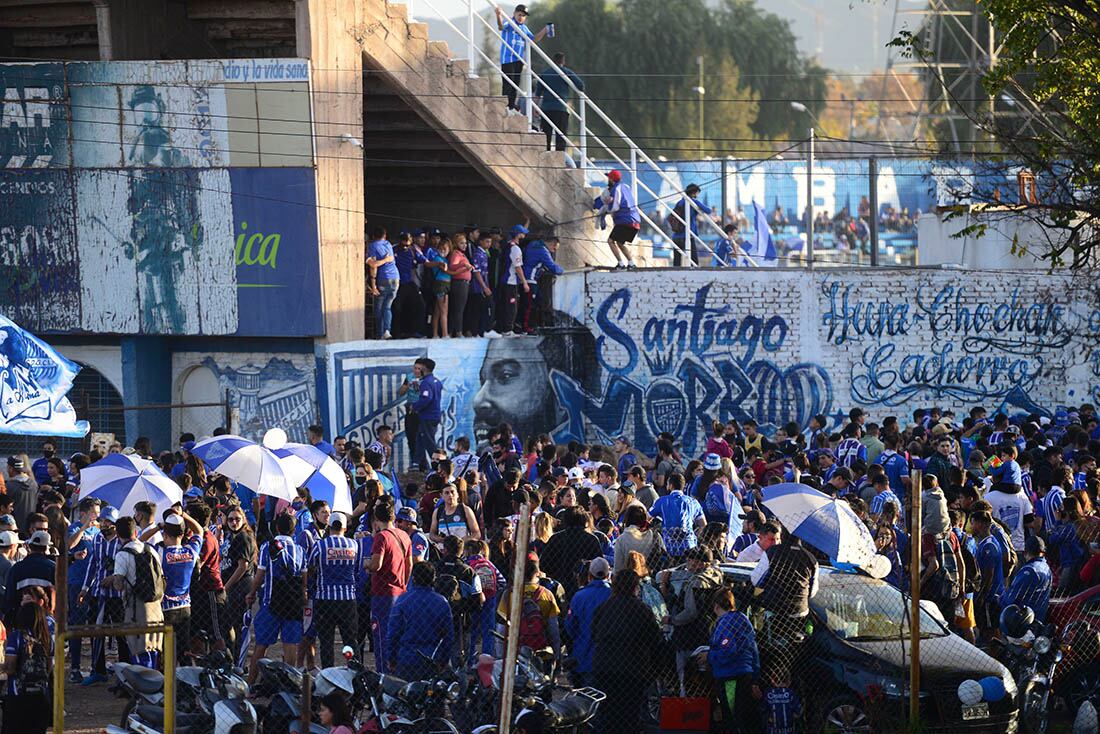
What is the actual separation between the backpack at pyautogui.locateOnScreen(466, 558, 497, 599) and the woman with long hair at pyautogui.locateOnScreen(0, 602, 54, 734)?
11.5 feet

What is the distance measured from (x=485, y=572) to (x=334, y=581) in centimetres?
132

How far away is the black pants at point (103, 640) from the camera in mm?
14469

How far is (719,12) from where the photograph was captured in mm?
94375

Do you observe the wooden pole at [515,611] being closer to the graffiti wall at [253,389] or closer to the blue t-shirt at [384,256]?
the blue t-shirt at [384,256]

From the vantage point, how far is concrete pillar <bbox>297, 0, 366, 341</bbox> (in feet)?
80.6

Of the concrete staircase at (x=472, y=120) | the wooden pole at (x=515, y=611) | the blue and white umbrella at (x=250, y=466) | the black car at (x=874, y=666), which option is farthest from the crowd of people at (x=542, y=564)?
the concrete staircase at (x=472, y=120)

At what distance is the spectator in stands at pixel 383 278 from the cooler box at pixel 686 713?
561 inches

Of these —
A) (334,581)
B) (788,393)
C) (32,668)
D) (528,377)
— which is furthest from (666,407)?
(32,668)

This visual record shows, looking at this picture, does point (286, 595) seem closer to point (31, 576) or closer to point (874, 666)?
point (31, 576)

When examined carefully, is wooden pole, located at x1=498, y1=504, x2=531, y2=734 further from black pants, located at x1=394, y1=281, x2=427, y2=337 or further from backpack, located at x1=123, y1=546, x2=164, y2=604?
black pants, located at x1=394, y1=281, x2=427, y2=337

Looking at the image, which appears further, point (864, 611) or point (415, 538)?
point (415, 538)

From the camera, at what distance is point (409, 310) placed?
84.8 ft

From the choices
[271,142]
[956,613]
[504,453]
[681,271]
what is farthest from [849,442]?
[271,142]

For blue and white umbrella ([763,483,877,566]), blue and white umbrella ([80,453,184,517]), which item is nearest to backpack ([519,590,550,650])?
blue and white umbrella ([763,483,877,566])
